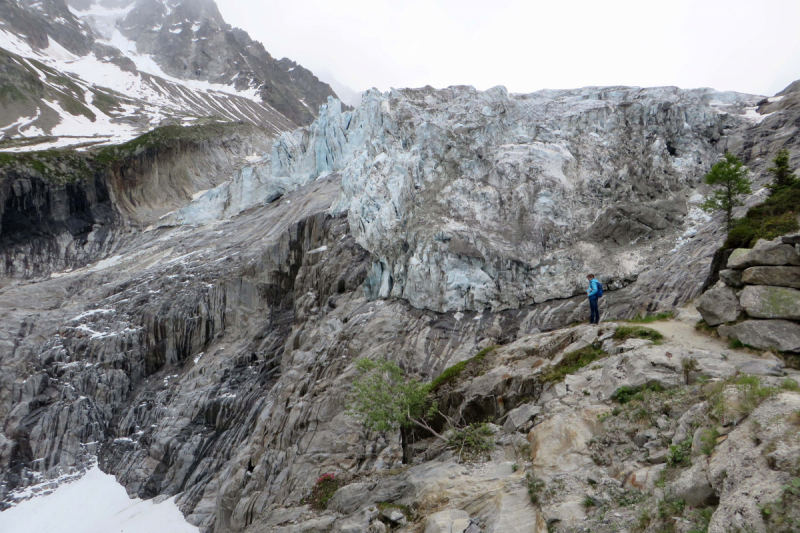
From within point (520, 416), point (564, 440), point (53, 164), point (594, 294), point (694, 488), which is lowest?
point (520, 416)

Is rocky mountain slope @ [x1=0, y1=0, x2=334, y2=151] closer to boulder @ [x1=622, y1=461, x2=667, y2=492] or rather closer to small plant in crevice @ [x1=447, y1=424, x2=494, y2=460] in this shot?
small plant in crevice @ [x1=447, y1=424, x2=494, y2=460]

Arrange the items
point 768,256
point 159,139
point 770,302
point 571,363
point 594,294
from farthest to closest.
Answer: point 159,139
point 594,294
point 571,363
point 768,256
point 770,302

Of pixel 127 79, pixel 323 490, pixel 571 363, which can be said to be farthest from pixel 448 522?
pixel 127 79

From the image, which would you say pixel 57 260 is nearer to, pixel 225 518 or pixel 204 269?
pixel 204 269

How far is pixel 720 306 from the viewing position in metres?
12.0

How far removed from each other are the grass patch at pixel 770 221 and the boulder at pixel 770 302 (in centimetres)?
300

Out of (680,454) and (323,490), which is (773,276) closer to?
(680,454)

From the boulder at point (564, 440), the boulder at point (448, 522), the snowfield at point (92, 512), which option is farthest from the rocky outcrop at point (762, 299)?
the snowfield at point (92, 512)

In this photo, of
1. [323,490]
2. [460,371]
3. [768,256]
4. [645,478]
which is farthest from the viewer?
[460,371]

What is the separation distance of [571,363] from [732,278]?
533 cm

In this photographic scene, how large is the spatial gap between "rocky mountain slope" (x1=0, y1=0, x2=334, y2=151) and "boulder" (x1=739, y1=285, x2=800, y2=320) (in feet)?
322

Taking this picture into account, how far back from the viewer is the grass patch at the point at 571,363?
13172 mm

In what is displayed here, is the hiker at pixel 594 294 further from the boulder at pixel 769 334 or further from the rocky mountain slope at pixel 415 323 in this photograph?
the boulder at pixel 769 334

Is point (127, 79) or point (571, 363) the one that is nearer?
point (571, 363)
